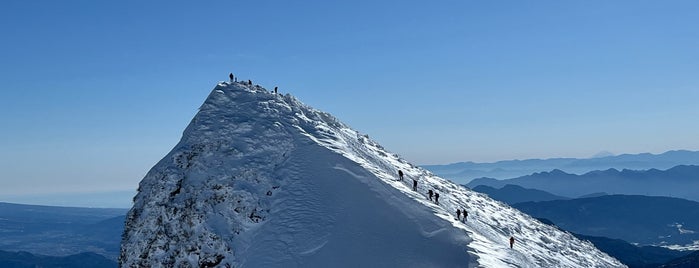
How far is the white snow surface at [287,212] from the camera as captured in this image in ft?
141

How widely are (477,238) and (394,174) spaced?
18359 mm

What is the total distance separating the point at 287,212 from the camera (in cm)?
4747

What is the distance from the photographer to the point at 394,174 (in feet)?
208

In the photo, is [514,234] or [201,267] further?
[514,234]

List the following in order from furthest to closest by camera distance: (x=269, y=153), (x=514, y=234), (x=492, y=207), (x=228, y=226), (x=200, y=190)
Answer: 1. (x=492, y=207)
2. (x=514, y=234)
3. (x=269, y=153)
4. (x=200, y=190)
5. (x=228, y=226)

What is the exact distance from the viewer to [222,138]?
5653 centimetres

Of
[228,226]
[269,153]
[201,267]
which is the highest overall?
[269,153]

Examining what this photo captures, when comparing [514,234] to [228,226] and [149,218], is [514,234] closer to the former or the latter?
[228,226]

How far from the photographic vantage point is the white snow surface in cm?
4312

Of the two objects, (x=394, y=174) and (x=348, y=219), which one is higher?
(x=394, y=174)

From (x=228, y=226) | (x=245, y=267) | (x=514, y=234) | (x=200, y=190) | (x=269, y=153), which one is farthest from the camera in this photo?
(x=514, y=234)

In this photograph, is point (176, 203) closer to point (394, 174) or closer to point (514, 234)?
point (394, 174)

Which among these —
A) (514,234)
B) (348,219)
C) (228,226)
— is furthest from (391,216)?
(514,234)

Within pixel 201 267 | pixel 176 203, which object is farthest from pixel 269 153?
pixel 201 267
